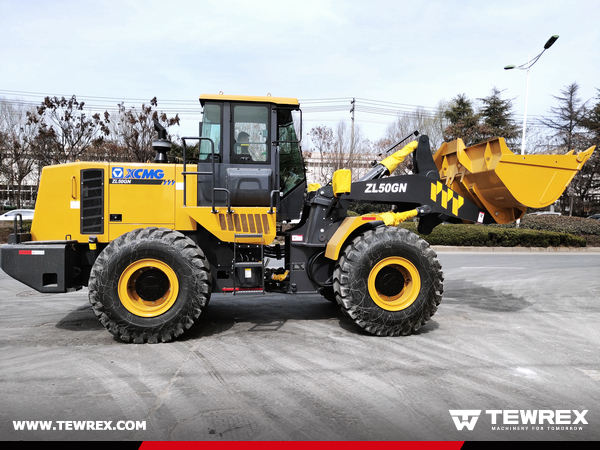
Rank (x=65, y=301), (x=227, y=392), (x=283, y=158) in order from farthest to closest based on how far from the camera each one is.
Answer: (x=65, y=301)
(x=283, y=158)
(x=227, y=392)

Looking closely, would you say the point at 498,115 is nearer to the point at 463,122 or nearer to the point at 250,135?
the point at 463,122

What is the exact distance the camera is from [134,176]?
589cm

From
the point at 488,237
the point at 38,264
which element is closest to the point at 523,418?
the point at 38,264

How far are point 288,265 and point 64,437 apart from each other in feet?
11.9

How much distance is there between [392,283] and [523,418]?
97.1 inches

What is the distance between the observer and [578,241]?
20.9 metres

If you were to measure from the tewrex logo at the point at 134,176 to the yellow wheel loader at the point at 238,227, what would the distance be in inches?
0.5

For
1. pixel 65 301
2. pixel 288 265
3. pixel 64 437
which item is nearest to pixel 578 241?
pixel 288 265

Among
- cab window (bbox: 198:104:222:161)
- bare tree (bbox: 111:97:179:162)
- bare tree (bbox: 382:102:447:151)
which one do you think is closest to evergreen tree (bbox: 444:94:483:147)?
bare tree (bbox: 382:102:447:151)

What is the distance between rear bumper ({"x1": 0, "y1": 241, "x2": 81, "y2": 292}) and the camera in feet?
18.1

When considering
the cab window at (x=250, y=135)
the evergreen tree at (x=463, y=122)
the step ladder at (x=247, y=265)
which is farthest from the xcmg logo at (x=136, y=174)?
the evergreen tree at (x=463, y=122)

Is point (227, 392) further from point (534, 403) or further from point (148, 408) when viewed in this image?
point (534, 403)

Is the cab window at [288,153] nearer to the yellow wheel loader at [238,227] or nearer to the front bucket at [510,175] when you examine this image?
the yellow wheel loader at [238,227]

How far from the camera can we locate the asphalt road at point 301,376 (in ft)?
11.1
